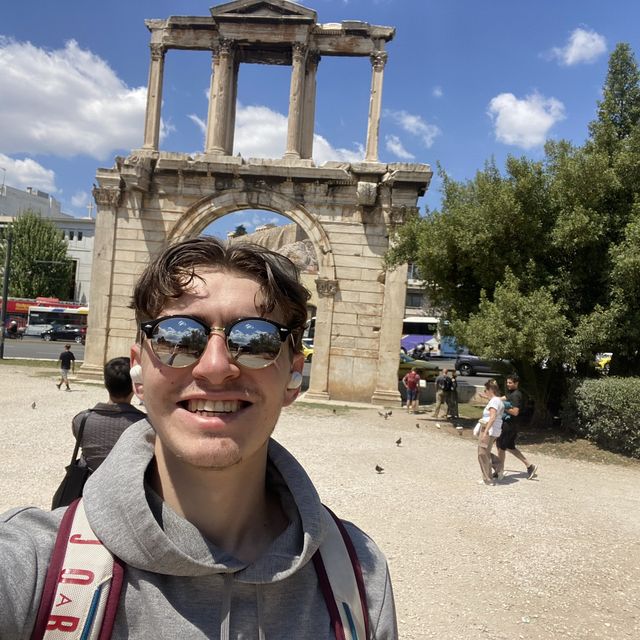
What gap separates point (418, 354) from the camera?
42.9m

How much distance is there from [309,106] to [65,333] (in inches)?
1180

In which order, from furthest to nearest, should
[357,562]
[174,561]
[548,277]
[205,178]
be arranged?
[205,178], [548,277], [357,562], [174,561]

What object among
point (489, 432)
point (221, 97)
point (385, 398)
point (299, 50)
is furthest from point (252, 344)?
point (221, 97)


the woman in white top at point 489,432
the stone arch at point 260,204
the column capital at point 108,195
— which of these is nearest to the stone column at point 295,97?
the stone arch at point 260,204

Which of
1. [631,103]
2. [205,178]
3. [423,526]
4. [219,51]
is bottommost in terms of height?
[423,526]

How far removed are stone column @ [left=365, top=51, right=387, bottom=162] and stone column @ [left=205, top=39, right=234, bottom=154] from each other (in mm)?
4723

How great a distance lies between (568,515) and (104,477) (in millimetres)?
7399

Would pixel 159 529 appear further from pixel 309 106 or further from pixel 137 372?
pixel 309 106

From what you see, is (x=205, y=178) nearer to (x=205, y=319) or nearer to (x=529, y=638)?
(x=529, y=638)

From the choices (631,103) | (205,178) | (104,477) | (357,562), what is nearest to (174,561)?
(104,477)

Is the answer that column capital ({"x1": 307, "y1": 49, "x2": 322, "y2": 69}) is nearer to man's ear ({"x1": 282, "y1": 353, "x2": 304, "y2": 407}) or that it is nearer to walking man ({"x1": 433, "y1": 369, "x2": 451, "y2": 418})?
walking man ({"x1": 433, "y1": 369, "x2": 451, "y2": 418})

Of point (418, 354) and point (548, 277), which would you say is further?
point (418, 354)

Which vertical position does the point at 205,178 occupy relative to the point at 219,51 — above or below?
below

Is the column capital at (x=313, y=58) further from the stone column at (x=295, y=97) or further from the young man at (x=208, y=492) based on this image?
the young man at (x=208, y=492)
